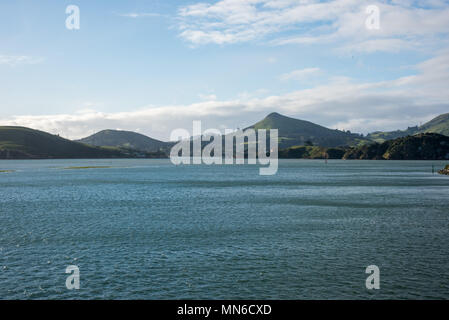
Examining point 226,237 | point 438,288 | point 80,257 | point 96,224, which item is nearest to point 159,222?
point 96,224

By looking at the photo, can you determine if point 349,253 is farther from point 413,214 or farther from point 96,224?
point 96,224

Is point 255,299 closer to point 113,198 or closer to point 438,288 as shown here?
point 438,288

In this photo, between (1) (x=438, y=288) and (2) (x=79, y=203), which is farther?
(2) (x=79, y=203)

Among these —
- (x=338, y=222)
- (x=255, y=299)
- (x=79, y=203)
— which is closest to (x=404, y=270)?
(x=255, y=299)

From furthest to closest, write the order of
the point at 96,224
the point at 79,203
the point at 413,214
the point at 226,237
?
the point at 79,203, the point at 413,214, the point at 96,224, the point at 226,237

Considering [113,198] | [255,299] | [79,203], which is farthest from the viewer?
[113,198]

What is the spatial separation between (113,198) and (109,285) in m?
64.5

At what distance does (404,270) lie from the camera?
1348 inches

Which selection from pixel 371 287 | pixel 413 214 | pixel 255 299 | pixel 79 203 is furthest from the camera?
pixel 79 203
